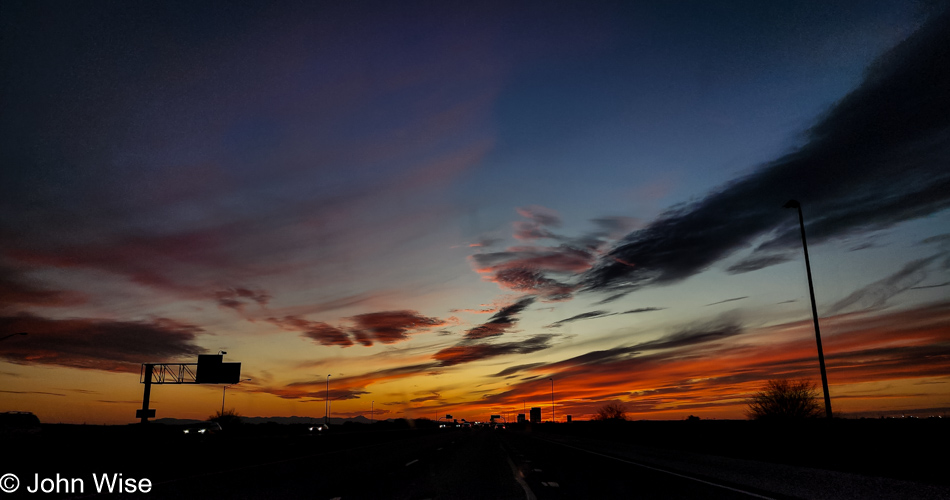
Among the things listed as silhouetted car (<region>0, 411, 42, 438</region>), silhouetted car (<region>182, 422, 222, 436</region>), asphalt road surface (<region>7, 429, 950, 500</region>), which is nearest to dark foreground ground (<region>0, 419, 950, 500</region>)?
asphalt road surface (<region>7, 429, 950, 500</region>)

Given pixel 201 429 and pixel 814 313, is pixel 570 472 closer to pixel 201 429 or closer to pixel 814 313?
pixel 814 313

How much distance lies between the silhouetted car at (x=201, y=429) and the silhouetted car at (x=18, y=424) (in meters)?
25.6

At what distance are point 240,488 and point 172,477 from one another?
340 cm

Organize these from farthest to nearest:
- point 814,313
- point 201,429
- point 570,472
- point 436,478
Result: point 201,429 < point 814,313 < point 570,472 < point 436,478

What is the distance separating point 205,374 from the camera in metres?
73.2

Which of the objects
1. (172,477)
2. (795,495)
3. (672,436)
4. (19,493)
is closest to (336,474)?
(172,477)

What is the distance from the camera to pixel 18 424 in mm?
27297

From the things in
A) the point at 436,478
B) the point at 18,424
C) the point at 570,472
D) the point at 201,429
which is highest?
the point at 18,424

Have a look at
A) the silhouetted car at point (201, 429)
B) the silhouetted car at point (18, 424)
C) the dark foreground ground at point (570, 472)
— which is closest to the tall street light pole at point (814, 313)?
the dark foreground ground at point (570, 472)

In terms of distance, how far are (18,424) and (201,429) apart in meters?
29.1

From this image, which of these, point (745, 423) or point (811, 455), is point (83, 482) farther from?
point (745, 423)

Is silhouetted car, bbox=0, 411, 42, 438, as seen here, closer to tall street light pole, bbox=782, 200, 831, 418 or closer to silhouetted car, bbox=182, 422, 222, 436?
silhouetted car, bbox=182, 422, 222, 436

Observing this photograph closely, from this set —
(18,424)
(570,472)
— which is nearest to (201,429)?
(18,424)

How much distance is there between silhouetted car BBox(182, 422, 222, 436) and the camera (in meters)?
53.2
